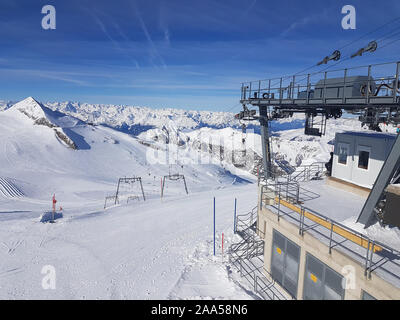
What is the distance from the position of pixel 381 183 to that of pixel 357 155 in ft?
16.6

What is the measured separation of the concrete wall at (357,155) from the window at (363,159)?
11 centimetres

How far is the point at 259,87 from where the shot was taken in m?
17.5

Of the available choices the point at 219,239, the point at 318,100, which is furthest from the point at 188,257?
the point at 318,100

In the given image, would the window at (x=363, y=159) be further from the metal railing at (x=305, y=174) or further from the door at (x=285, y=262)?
the door at (x=285, y=262)

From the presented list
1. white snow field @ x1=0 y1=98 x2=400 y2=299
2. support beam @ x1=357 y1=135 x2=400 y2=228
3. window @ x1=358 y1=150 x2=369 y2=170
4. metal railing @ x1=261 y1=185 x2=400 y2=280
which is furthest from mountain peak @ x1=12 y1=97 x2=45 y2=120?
support beam @ x1=357 y1=135 x2=400 y2=228

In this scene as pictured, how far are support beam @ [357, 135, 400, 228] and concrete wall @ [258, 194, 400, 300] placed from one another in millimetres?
2278

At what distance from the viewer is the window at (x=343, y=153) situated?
1382 cm

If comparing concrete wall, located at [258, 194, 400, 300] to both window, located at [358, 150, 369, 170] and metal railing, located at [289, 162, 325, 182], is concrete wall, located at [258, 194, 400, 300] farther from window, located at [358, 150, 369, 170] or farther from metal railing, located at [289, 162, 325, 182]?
metal railing, located at [289, 162, 325, 182]

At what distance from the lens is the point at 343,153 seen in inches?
553

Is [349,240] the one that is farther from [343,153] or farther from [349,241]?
[343,153]

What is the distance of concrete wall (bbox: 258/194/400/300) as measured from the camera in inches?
255
